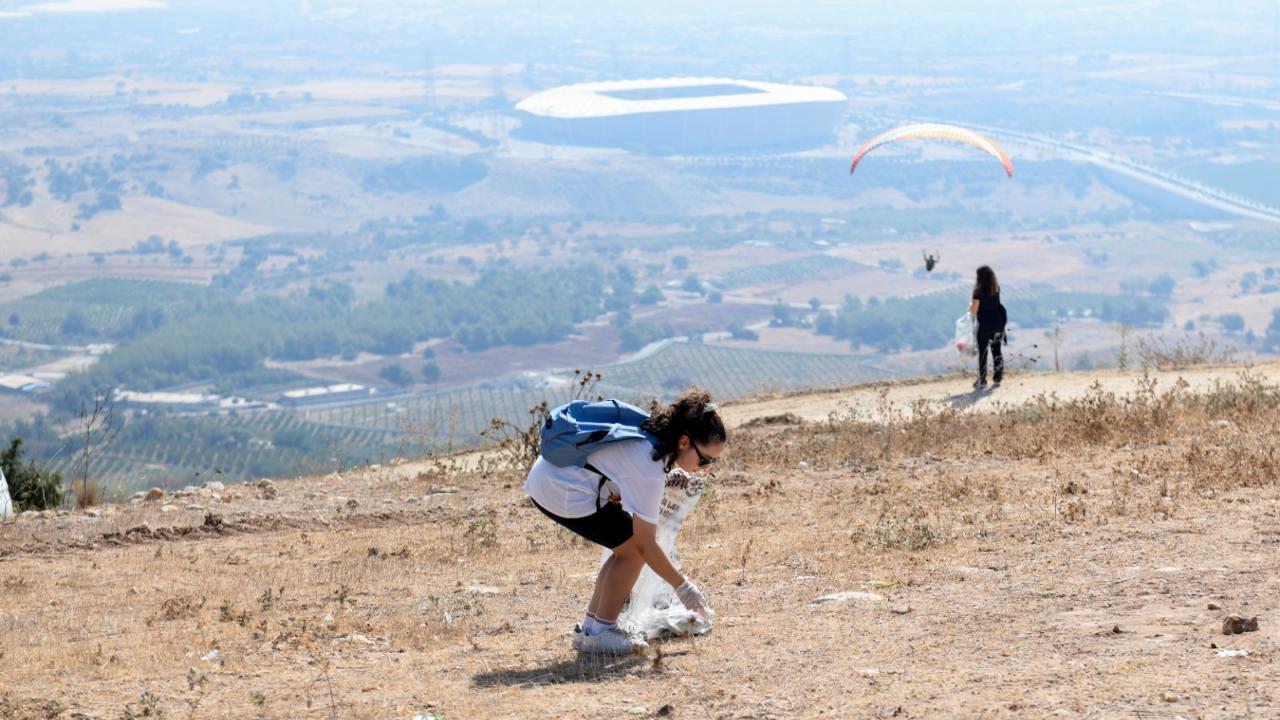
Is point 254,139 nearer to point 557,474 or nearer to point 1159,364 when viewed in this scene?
point 1159,364

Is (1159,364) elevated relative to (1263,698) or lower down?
lower down

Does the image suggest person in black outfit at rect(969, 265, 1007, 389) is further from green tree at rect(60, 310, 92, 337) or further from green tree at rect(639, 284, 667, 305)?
green tree at rect(639, 284, 667, 305)

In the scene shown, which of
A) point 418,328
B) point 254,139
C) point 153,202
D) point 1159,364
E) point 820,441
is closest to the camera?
point 820,441

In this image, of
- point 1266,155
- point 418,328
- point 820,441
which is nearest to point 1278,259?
point 1266,155

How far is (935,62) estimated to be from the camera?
195 meters

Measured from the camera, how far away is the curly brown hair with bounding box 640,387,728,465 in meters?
5.25

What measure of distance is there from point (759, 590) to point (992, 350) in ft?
32.3

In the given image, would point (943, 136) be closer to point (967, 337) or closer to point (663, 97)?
point (967, 337)

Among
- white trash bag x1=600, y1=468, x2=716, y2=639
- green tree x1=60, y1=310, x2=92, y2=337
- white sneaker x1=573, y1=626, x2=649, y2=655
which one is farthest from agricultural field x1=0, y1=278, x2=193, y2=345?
white sneaker x1=573, y1=626, x2=649, y2=655

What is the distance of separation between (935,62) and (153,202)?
11232cm

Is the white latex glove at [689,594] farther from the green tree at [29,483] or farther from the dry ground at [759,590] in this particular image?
the green tree at [29,483]

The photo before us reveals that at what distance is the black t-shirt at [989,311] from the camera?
1530 centimetres

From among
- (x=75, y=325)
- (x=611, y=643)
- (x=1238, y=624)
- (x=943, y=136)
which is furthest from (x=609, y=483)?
(x=75, y=325)

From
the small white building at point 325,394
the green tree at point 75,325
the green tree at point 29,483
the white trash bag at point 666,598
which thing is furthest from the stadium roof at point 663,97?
the white trash bag at point 666,598
